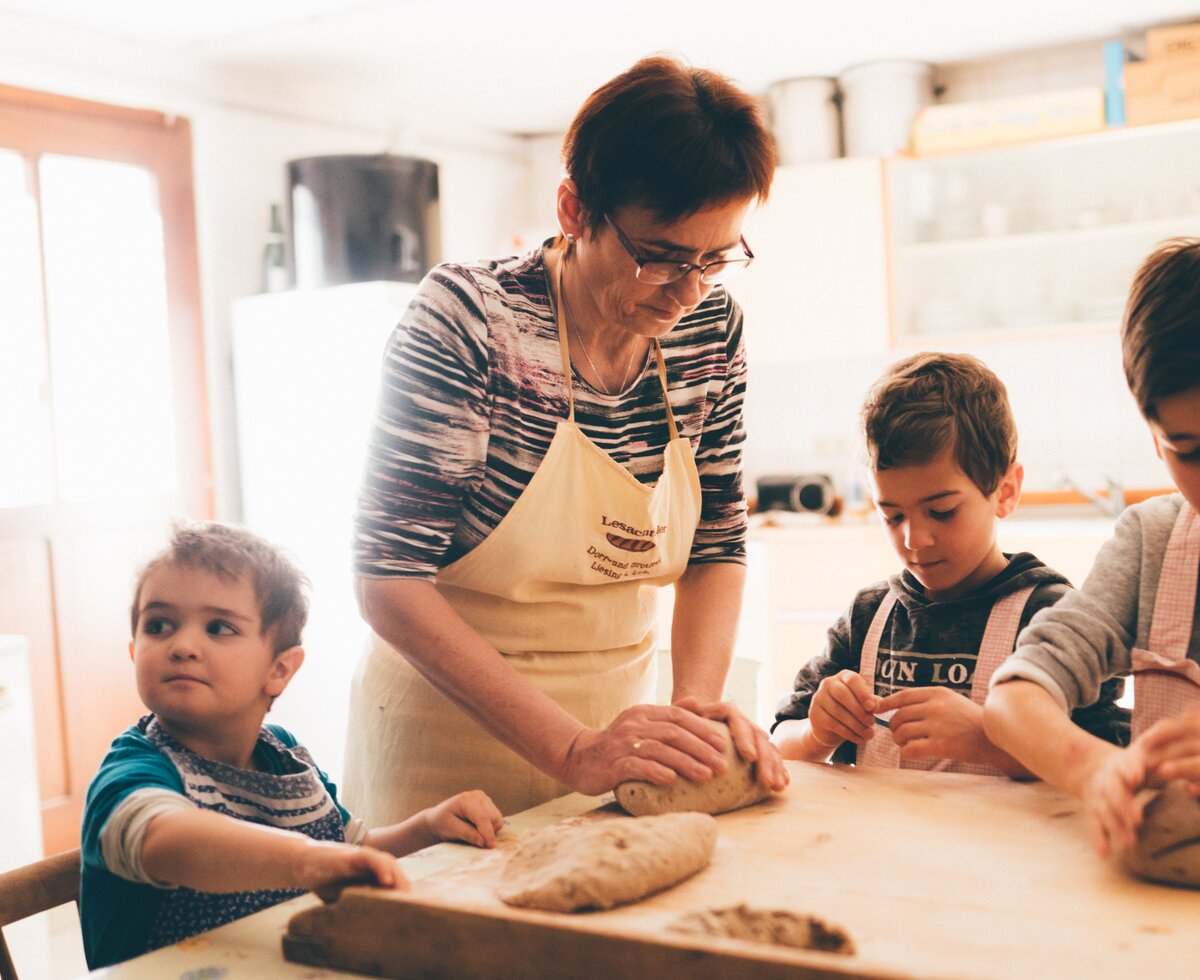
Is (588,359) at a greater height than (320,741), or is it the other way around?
(588,359)

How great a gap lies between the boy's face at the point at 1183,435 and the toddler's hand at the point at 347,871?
64cm

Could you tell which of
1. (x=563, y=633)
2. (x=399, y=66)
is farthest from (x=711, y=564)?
(x=399, y=66)

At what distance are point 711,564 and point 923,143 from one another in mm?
2982

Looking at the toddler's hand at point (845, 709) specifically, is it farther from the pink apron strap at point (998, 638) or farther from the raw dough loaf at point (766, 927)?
the raw dough loaf at point (766, 927)

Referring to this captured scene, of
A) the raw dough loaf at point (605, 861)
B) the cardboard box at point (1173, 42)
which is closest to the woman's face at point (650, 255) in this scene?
the raw dough loaf at point (605, 861)

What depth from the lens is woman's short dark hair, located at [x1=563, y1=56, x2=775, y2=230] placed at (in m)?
1.15

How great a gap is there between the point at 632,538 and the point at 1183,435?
586 millimetres

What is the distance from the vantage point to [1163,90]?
3.67 meters

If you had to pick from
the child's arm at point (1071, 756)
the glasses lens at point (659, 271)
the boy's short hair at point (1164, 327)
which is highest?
the glasses lens at point (659, 271)

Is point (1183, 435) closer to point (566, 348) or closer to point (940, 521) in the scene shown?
point (940, 521)

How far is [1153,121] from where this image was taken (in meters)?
3.70

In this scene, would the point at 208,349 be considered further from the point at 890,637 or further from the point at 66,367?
the point at 890,637

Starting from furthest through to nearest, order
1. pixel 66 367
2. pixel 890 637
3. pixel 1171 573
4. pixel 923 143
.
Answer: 1. pixel 923 143
2. pixel 66 367
3. pixel 890 637
4. pixel 1171 573

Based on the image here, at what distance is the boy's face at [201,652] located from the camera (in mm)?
1119
